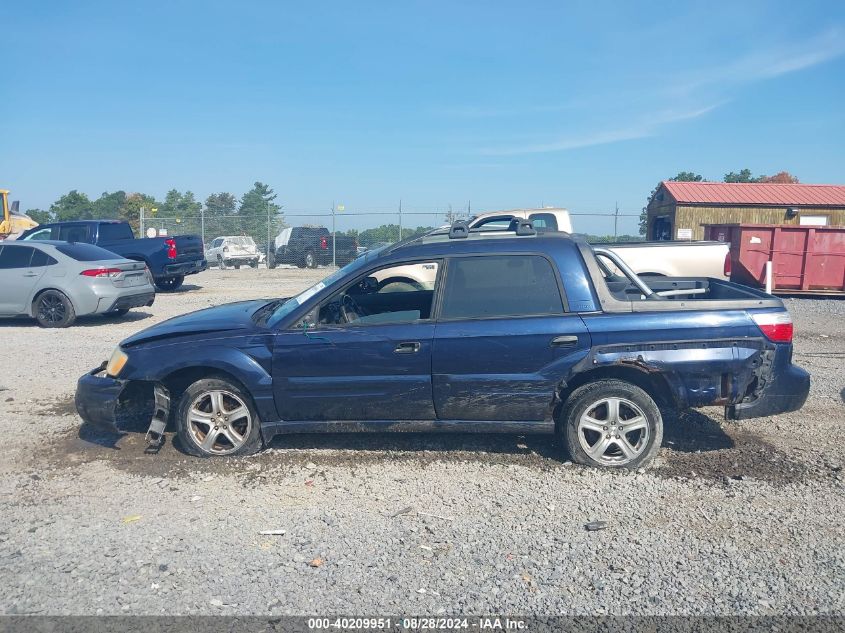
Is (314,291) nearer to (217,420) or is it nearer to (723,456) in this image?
(217,420)

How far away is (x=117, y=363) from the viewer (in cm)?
541

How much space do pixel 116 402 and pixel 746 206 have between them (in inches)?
1158

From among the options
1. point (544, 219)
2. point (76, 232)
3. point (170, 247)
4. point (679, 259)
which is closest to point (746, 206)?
point (544, 219)

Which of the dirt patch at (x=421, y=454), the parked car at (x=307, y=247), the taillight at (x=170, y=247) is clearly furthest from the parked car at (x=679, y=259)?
the parked car at (x=307, y=247)

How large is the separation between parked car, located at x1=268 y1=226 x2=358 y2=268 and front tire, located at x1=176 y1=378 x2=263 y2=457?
22.9 metres

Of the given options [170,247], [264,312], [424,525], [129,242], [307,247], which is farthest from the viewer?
[307,247]

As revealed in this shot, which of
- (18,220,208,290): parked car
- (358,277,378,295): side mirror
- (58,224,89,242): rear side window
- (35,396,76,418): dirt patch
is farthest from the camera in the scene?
(58,224,89,242): rear side window

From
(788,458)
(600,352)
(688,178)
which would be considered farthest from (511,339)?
(688,178)

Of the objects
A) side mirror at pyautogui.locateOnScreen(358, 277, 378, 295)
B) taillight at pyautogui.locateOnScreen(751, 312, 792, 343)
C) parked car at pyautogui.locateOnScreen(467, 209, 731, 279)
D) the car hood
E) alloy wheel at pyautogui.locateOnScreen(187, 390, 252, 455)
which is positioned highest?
parked car at pyautogui.locateOnScreen(467, 209, 731, 279)

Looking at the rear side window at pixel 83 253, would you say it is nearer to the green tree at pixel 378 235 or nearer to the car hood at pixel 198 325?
the car hood at pixel 198 325

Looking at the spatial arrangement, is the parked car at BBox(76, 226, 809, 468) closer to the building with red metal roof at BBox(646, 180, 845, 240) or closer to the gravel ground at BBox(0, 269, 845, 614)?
the gravel ground at BBox(0, 269, 845, 614)

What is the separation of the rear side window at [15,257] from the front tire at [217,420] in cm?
806

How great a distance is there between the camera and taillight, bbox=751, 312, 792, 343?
16.5ft

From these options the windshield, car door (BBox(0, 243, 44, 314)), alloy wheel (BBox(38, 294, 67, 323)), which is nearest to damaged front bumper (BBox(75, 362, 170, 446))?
the windshield
